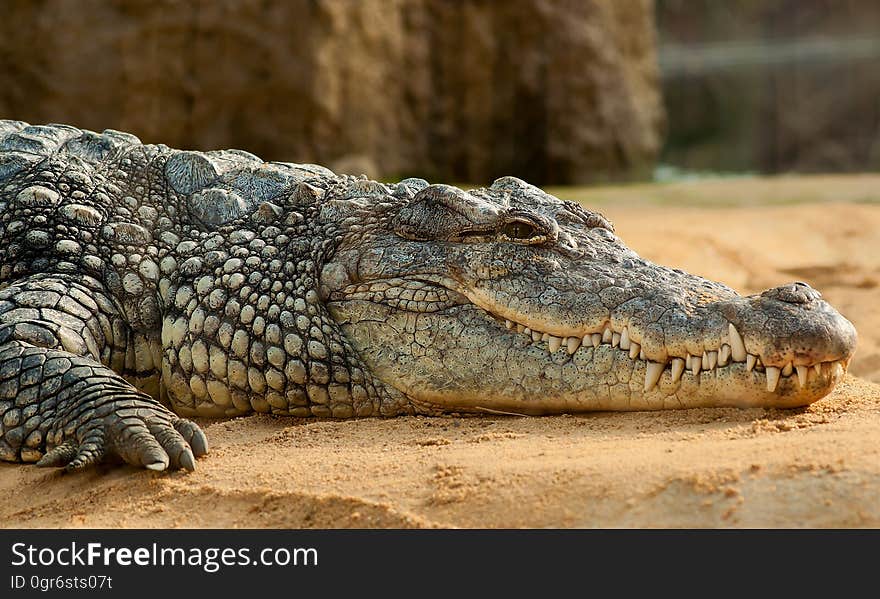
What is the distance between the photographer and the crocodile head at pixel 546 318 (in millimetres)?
3180

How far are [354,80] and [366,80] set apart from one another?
19 centimetres

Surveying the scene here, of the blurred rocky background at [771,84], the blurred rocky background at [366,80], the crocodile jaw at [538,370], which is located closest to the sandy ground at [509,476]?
the crocodile jaw at [538,370]

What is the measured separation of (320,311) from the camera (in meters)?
3.76

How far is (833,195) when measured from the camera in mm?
10320

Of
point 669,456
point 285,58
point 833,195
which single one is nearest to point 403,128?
point 285,58

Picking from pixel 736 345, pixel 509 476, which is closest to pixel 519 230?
pixel 736 345

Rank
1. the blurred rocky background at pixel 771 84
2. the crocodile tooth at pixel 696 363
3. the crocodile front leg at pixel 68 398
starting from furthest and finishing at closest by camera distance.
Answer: the blurred rocky background at pixel 771 84
the crocodile tooth at pixel 696 363
the crocodile front leg at pixel 68 398

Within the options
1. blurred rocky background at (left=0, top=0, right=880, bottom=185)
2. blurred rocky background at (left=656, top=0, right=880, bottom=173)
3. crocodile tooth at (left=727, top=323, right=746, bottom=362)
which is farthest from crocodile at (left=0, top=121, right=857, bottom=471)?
blurred rocky background at (left=656, top=0, right=880, bottom=173)

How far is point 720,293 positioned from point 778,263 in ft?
13.8

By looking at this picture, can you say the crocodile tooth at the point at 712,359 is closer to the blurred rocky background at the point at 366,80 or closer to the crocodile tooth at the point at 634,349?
the crocodile tooth at the point at 634,349

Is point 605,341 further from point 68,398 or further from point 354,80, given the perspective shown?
point 354,80
